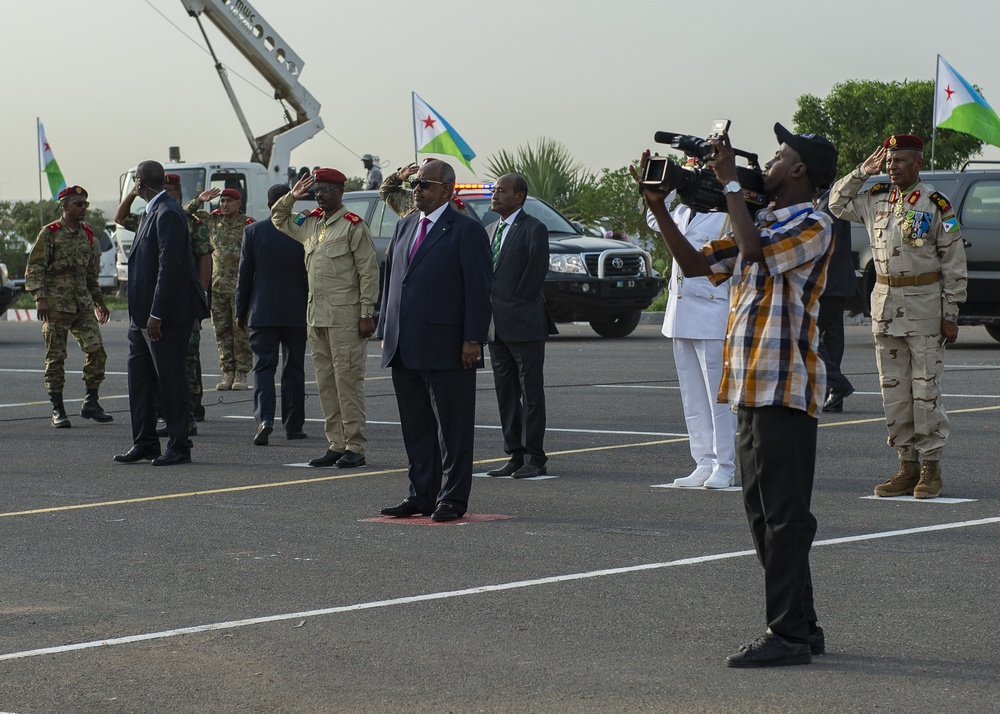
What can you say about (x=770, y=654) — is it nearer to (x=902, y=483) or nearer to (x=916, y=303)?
(x=902, y=483)

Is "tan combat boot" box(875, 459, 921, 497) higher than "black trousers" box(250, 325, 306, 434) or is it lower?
lower

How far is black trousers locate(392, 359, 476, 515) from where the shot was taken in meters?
8.42

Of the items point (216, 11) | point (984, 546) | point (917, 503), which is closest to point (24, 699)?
point (984, 546)

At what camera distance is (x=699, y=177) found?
5.23m

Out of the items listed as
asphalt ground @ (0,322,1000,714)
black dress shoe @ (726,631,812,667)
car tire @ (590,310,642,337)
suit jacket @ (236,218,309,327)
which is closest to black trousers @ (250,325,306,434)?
suit jacket @ (236,218,309,327)

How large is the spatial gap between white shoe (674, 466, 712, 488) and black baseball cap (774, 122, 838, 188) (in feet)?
13.5

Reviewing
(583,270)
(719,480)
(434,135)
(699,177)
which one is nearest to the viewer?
(699,177)

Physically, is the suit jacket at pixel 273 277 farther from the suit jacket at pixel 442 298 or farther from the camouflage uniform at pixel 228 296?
the camouflage uniform at pixel 228 296

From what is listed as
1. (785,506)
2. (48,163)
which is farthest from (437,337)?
(48,163)

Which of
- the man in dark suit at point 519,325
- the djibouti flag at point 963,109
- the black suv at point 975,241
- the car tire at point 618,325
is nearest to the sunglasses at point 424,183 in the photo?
the man in dark suit at point 519,325

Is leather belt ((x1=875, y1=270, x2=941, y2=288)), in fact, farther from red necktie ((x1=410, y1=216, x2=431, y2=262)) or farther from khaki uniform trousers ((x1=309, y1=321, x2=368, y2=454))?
khaki uniform trousers ((x1=309, y1=321, x2=368, y2=454))

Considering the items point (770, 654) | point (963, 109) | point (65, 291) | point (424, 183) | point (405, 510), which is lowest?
point (770, 654)

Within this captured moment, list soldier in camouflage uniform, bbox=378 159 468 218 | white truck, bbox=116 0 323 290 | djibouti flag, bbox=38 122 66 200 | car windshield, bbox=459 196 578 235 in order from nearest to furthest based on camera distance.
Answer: soldier in camouflage uniform, bbox=378 159 468 218 → car windshield, bbox=459 196 578 235 → white truck, bbox=116 0 323 290 → djibouti flag, bbox=38 122 66 200

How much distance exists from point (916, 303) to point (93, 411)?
763 centimetres
